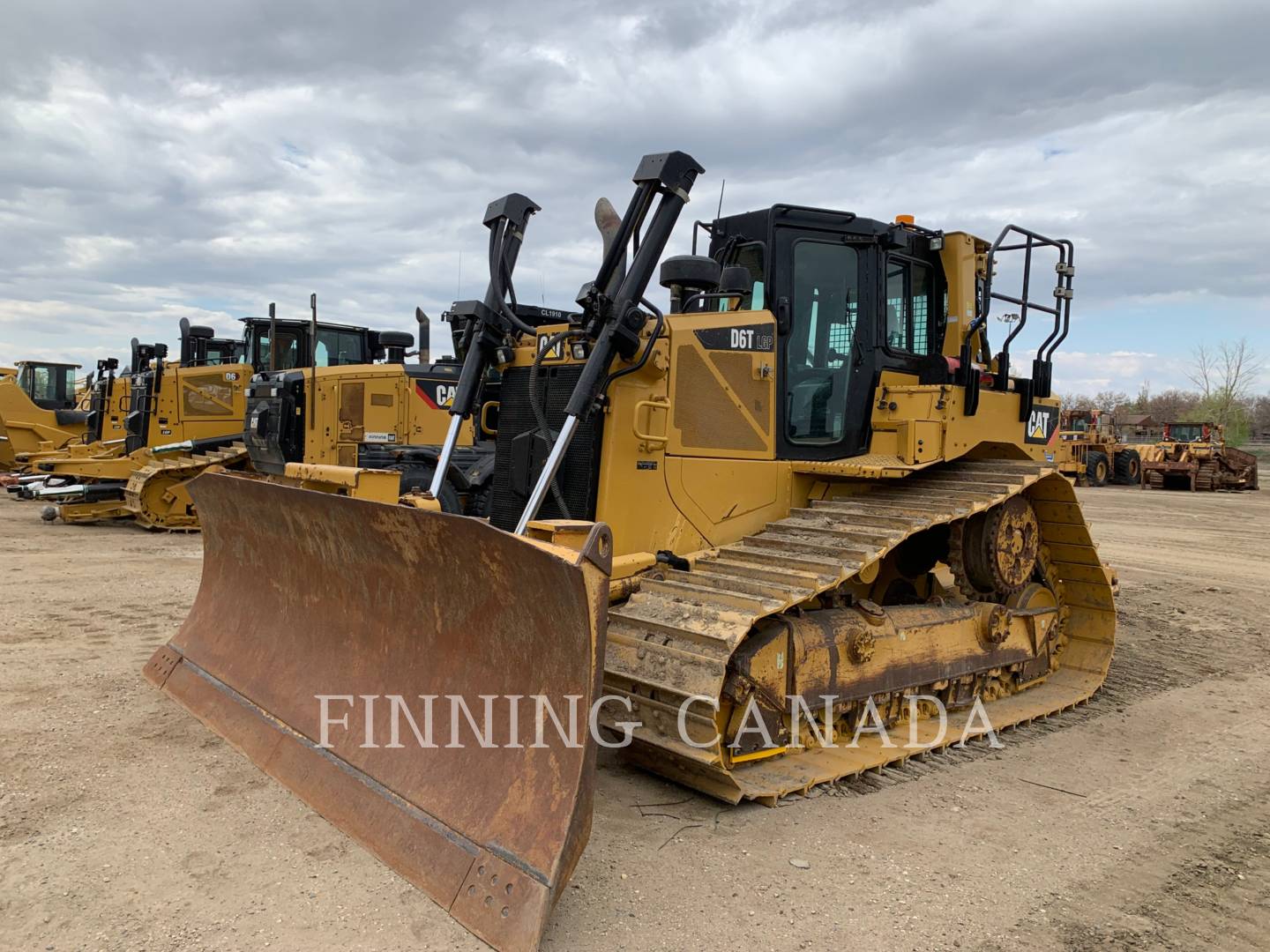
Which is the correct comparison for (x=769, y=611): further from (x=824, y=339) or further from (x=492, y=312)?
(x=492, y=312)

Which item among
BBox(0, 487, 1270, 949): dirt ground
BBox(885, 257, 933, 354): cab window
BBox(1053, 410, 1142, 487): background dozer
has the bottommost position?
BBox(0, 487, 1270, 949): dirt ground

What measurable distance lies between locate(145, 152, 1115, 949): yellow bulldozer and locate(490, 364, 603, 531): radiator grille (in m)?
0.02

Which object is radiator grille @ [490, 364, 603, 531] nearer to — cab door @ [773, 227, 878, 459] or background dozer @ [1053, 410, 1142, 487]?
cab door @ [773, 227, 878, 459]

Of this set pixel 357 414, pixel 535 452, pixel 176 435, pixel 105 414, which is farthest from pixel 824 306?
pixel 105 414

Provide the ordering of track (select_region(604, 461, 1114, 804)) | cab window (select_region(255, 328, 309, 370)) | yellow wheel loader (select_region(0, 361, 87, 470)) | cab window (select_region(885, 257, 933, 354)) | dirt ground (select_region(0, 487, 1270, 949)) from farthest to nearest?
1. yellow wheel loader (select_region(0, 361, 87, 470))
2. cab window (select_region(255, 328, 309, 370))
3. cab window (select_region(885, 257, 933, 354))
4. track (select_region(604, 461, 1114, 804))
5. dirt ground (select_region(0, 487, 1270, 949))

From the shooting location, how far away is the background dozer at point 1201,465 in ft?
93.3

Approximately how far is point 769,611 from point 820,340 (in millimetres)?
2092

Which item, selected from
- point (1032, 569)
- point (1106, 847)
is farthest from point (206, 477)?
point (1032, 569)

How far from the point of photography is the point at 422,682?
3.93 metres

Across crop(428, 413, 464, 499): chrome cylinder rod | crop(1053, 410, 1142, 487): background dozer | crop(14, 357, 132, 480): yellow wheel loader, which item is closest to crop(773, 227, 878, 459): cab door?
crop(428, 413, 464, 499): chrome cylinder rod

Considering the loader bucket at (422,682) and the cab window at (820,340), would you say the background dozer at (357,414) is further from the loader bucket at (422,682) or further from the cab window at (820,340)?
the cab window at (820,340)

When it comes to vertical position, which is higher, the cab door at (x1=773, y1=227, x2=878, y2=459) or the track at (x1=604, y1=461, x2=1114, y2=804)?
the cab door at (x1=773, y1=227, x2=878, y2=459)

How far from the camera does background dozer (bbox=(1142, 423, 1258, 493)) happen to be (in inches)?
1120

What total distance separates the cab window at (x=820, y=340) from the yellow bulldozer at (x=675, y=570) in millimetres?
17
